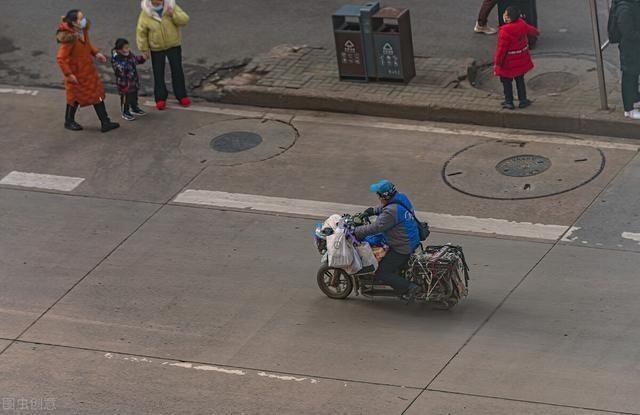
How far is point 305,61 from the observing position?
1770 cm

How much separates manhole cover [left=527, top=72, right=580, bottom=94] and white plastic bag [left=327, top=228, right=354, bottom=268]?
579cm

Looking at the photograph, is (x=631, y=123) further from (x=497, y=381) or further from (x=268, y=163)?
(x=497, y=381)

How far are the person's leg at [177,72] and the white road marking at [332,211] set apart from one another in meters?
2.70

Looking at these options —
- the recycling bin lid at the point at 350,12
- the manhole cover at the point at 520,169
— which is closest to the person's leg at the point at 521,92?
the manhole cover at the point at 520,169

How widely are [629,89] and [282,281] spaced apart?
535 cm

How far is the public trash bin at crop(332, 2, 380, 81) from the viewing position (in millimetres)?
16688

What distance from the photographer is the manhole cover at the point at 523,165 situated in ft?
47.2

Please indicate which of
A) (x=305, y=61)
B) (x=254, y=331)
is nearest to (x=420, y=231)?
(x=254, y=331)

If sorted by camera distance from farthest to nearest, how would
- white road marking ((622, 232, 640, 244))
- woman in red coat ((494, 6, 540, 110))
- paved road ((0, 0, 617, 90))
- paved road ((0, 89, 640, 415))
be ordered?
paved road ((0, 0, 617, 90)) < woman in red coat ((494, 6, 540, 110)) < white road marking ((622, 232, 640, 244)) < paved road ((0, 89, 640, 415))

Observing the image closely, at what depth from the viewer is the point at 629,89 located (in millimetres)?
15141

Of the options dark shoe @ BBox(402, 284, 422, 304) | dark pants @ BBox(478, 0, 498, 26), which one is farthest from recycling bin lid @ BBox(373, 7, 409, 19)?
dark shoe @ BBox(402, 284, 422, 304)

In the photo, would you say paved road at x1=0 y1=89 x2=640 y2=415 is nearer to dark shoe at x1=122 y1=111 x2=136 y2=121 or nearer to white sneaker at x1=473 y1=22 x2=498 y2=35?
dark shoe at x1=122 y1=111 x2=136 y2=121

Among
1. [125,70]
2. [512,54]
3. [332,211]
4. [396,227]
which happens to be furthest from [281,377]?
[125,70]

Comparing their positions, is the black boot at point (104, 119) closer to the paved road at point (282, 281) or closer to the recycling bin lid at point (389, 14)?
the paved road at point (282, 281)
